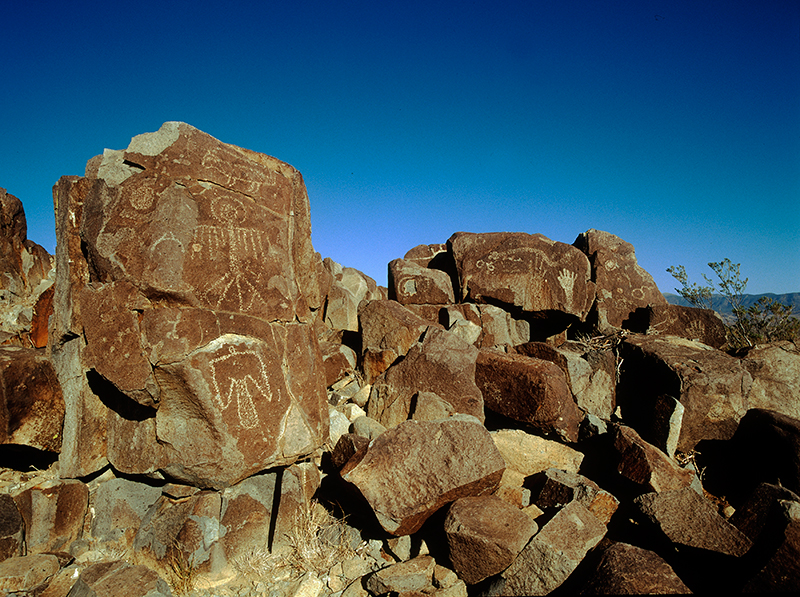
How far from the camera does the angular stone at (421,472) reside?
2.50 meters

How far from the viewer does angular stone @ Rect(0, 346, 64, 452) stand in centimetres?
277

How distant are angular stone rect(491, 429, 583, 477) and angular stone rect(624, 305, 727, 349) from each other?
7.35 feet

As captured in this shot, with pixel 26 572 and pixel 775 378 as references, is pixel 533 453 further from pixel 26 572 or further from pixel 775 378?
pixel 26 572

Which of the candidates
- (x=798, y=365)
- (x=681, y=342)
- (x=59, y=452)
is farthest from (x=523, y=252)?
(x=59, y=452)

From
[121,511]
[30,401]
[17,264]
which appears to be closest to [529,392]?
[121,511]

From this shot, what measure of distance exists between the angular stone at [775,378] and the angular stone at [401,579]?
2.86m

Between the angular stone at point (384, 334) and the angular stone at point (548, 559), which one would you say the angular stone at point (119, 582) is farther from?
the angular stone at point (384, 334)

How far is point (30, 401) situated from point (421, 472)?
8.02 ft

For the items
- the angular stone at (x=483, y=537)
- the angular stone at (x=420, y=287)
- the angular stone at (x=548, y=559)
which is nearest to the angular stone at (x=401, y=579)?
the angular stone at (x=483, y=537)

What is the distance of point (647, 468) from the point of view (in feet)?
8.83

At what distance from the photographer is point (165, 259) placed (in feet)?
9.10

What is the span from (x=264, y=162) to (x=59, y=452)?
237cm

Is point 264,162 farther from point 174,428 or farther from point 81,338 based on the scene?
point 174,428

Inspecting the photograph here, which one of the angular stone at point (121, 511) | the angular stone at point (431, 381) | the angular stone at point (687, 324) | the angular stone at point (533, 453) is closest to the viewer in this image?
the angular stone at point (121, 511)
